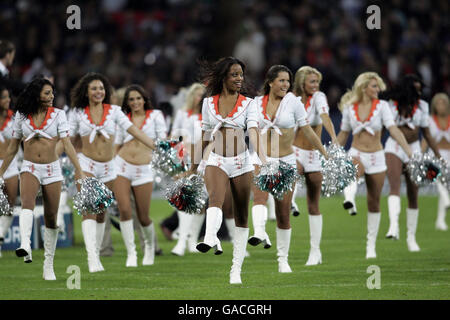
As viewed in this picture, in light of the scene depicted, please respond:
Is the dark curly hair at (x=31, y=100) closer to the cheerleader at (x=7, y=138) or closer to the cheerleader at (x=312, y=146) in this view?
the cheerleader at (x=7, y=138)

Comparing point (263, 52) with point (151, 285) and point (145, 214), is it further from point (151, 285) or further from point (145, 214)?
point (151, 285)

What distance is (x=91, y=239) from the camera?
9.76 metres

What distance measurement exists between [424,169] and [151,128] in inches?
123

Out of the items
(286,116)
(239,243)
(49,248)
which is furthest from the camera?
(286,116)

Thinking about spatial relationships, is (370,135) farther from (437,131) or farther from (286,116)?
(437,131)

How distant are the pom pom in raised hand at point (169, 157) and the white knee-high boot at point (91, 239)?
981 millimetres

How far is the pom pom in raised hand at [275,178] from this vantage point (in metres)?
8.22

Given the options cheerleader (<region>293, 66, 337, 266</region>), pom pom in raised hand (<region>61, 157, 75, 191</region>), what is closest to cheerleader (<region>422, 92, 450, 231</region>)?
cheerleader (<region>293, 66, 337, 266</region>)

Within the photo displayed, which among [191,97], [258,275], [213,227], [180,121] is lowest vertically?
[258,275]

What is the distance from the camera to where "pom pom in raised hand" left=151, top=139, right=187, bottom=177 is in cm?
1009

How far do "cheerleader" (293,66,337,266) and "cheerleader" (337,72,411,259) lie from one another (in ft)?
2.21

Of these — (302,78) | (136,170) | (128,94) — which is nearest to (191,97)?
(128,94)

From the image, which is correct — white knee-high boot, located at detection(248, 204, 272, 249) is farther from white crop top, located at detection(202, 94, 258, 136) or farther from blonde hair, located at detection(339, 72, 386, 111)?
blonde hair, located at detection(339, 72, 386, 111)
